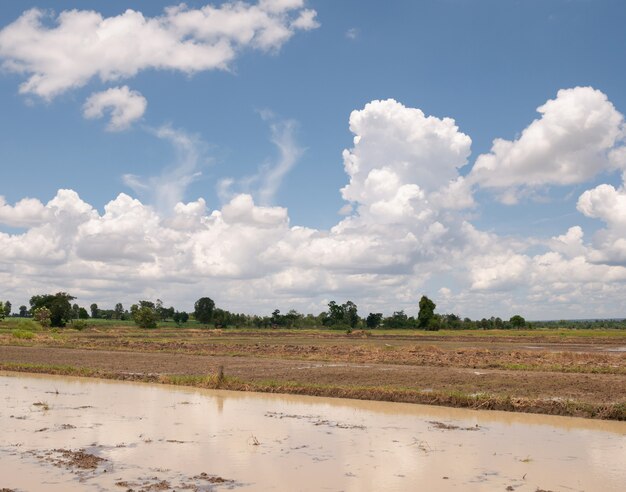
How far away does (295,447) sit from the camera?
43.2 ft

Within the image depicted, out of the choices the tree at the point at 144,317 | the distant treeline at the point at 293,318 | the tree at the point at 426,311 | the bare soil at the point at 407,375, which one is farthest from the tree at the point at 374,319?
the bare soil at the point at 407,375

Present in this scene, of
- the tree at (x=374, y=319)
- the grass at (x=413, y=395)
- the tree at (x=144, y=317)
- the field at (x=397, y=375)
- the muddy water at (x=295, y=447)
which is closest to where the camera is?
the muddy water at (x=295, y=447)

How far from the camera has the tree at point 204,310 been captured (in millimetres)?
165625

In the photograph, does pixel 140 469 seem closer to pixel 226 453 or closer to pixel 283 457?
pixel 226 453

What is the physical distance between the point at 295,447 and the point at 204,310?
155736 mm

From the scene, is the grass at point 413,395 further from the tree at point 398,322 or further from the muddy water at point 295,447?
the tree at point 398,322

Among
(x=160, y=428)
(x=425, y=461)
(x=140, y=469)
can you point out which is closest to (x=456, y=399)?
(x=425, y=461)

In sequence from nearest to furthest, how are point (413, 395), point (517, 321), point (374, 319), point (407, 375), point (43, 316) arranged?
point (413, 395)
point (407, 375)
point (43, 316)
point (517, 321)
point (374, 319)

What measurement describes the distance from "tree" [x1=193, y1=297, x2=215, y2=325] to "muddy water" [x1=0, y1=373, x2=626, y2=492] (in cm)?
14681

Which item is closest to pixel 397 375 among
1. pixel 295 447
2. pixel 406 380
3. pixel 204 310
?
pixel 406 380

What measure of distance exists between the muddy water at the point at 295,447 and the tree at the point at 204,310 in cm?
14681

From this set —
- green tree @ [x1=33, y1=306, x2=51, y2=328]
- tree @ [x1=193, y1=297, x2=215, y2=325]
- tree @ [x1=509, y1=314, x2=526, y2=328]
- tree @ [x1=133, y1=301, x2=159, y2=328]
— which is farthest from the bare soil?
tree @ [x1=193, y1=297, x2=215, y2=325]

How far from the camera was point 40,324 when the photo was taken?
98.4 m

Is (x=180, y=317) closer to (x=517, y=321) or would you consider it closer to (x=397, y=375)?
(x=517, y=321)
